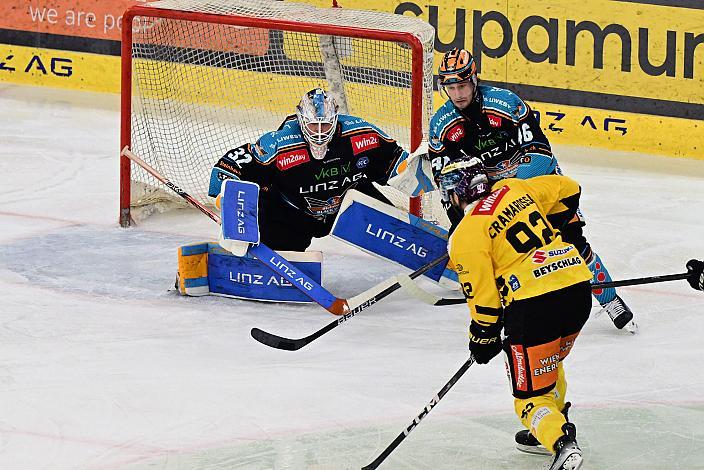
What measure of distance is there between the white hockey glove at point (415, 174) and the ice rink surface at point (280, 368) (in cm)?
48

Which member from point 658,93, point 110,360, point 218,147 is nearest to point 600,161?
point 658,93

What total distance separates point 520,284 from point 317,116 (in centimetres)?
176

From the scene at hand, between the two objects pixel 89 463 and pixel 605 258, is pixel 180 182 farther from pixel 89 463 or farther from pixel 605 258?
pixel 89 463

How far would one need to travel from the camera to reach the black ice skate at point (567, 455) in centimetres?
354

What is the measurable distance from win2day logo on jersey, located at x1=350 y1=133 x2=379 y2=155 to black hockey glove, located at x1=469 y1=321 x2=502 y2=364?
1857 mm

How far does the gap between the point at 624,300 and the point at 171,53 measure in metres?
2.74

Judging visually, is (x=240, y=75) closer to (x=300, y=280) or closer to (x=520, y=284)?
(x=300, y=280)

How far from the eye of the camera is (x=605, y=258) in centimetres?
609

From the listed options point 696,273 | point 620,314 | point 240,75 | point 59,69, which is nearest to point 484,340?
point 696,273

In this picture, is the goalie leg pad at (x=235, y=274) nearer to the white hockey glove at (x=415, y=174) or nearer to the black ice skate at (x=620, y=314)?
the white hockey glove at (x=415, y=174)

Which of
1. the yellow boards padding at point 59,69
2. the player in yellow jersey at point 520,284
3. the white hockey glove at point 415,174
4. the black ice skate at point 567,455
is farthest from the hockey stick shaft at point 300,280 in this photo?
the yellow boards padding at point 59,69

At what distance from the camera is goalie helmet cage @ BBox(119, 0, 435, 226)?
6.22m

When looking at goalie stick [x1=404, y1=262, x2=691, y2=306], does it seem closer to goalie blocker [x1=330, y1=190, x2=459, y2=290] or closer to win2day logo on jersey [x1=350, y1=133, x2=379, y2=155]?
goalie blocker [x1=330, y1=190, x2=459, y2=290]

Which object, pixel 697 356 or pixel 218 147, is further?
pixel 218 147
